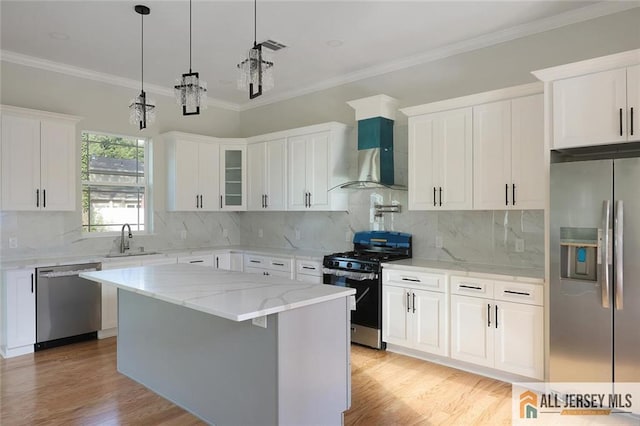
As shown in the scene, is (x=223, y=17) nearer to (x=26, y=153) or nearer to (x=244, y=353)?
(x=26, y=153)

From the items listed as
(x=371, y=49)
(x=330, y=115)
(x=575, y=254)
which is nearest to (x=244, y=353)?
(x=575, y=254)

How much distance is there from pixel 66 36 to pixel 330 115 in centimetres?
291

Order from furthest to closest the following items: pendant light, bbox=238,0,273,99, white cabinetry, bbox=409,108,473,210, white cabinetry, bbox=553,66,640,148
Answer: white cabinetry, bbox=409,108,473,210
white cabinetry, bbox=553,66,640,148
pendant light, bbox=238,0,273,99

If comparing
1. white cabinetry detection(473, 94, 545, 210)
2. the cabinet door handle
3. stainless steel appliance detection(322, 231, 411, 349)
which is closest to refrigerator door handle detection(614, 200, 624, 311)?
white cabinetry detection(473, 94, 545, 210)

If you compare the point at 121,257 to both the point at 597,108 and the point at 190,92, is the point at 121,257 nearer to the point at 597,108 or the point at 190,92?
the point at 190,92

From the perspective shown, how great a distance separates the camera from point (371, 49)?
4.25 meters

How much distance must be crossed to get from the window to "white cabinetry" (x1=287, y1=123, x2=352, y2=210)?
2031 mm

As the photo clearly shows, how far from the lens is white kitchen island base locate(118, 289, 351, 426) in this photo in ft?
7.36

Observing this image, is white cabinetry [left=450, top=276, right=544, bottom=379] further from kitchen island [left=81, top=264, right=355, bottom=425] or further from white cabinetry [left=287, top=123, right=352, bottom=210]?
white cabinetry [left=287, top=123, right=352, bottom=210]

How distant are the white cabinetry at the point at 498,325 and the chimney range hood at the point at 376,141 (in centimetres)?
139

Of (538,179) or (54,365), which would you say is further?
(54,365)

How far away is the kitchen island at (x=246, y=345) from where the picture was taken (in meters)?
2.22

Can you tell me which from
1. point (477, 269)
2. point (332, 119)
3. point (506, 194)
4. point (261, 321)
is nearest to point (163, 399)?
point (261, 321)

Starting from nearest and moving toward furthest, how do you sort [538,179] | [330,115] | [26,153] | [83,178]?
[538,179]
[26,153]
[83,178]
[330,115]
